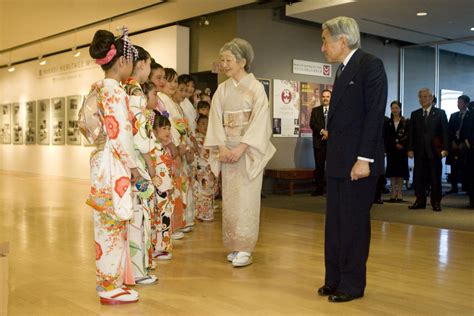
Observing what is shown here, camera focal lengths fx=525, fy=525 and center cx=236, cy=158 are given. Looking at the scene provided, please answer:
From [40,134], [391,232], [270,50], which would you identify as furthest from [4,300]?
[40,134]

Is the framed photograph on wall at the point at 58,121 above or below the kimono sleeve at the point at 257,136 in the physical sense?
above

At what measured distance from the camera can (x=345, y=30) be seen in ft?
9.21

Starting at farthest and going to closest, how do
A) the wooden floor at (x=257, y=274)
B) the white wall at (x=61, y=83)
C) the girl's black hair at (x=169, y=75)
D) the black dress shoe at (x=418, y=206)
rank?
the white wall at (x=61, y=83)
the black dress shoe at (x=418, y=206)
the girl's black hair at (x=169, y=75)
the wooden floor at (x=257, y=274)

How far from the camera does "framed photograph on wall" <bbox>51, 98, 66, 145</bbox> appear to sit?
1255 centimetres

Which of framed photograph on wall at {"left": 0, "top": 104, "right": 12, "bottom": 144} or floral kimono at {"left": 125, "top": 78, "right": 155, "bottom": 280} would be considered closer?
floral kimono at {"left": 125, "top": 78, "right": 155, "bottom": 280}

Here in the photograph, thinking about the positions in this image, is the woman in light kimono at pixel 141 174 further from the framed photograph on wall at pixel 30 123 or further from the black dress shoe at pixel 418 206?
the framed photograph on wall at pixel 30 123

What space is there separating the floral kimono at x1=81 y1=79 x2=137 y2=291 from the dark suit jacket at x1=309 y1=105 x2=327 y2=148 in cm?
588

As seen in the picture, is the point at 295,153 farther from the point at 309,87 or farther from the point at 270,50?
the point at 270,50

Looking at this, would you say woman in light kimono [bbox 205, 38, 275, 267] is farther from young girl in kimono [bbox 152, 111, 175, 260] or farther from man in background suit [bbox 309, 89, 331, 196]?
man in background suit [bbox 309, 89, 331, 196]

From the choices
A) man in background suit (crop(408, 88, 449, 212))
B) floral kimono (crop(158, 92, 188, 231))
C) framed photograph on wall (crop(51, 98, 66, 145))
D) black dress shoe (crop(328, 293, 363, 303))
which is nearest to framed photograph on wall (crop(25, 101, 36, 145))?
framed photograph on wall (crop(51, 98, 66, 145))

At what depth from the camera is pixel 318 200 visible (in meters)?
7.78

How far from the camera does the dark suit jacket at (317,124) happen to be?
8.34 metres

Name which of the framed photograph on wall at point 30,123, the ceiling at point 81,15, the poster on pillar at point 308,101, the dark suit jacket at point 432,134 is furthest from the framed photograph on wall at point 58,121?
the dark suit jacket at point 432,134

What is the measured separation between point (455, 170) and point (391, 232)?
4.73m
